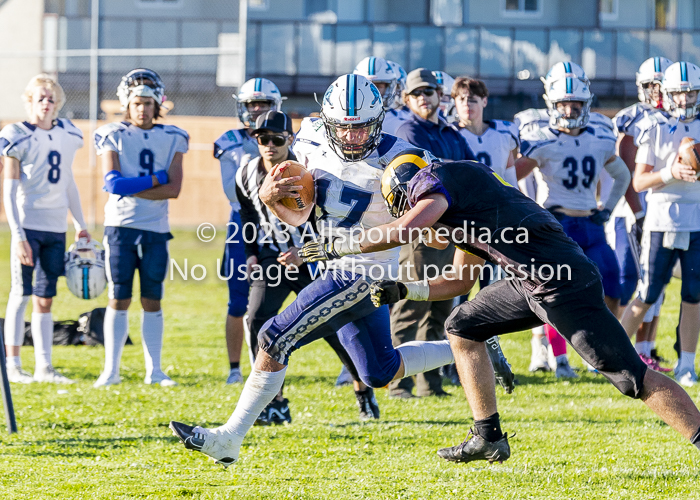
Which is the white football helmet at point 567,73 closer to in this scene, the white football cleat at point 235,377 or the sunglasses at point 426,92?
the sunglasses at point 426,92

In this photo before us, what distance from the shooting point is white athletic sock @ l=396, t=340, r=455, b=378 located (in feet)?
15.2

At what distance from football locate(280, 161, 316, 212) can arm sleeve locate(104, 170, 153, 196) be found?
237 centimetres

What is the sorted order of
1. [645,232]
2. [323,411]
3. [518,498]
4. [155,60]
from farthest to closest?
[155,60] → [645,232] → [323,411] → [518,498]

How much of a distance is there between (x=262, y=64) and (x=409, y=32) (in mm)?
2943

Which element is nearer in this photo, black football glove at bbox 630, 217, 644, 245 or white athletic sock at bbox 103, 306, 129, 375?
white athletic sock at bbox 103, 306, 129, 375

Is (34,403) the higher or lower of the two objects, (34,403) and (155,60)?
the lower

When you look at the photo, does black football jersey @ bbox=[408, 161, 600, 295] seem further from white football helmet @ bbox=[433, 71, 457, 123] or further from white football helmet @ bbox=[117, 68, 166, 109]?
white football helmet @ bbox=[433, 71, 457, 123]

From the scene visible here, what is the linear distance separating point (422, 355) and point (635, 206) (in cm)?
330

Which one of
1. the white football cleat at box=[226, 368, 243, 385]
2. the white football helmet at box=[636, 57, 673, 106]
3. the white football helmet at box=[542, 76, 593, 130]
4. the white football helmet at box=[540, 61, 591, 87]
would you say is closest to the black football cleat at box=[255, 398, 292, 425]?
the white football cleat at box=[226, 368, 243, 385]

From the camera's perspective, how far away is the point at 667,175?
6.52 meters

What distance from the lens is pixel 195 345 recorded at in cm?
876

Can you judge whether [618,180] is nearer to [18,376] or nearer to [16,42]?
[18,376]

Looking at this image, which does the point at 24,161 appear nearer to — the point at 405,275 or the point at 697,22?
the point at 405,275

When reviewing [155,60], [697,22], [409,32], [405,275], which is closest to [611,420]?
[405,275]
